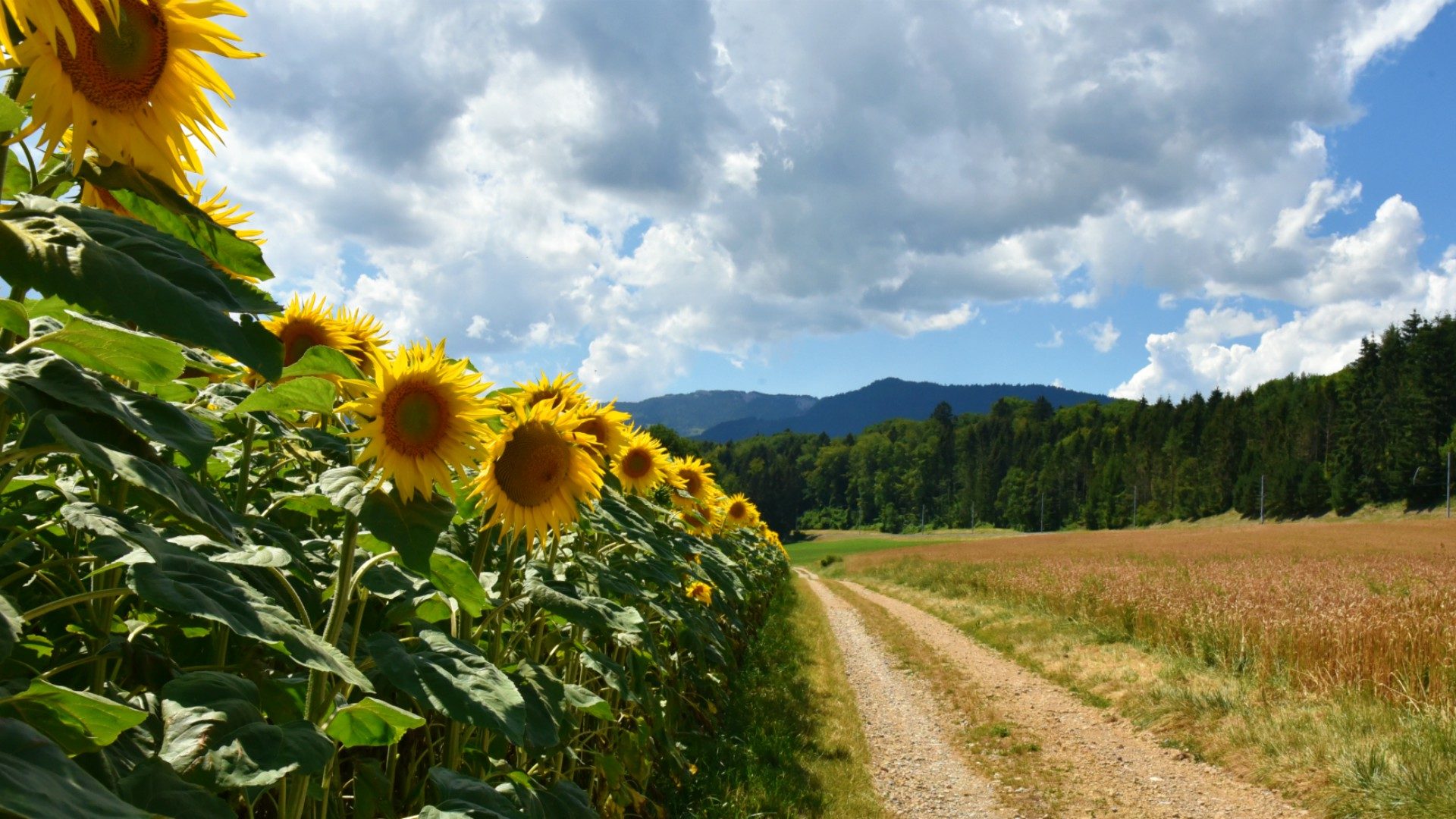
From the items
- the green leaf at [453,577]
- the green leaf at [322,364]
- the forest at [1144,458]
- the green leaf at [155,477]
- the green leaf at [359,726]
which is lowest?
the green leaf at [359,726]

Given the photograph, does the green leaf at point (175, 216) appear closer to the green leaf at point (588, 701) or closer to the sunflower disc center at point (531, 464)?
the sunflower disc center at point (531, 464)

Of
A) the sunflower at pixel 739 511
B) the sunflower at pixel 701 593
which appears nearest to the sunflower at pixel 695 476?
the sunflower at pixel 701 593

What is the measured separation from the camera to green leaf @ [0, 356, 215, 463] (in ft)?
2.92

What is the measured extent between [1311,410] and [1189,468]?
1291 cm

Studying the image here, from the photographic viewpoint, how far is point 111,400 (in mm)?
941

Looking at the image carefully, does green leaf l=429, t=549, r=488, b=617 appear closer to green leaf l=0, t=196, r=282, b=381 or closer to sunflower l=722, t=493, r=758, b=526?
green leaf l=0, t=196, r=282, b=381

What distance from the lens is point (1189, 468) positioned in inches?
3925

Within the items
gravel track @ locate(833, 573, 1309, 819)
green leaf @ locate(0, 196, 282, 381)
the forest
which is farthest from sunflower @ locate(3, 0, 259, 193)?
the forest

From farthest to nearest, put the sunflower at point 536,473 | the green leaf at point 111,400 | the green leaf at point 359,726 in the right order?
the sunflower at point 536,473
the green leaf at point 359,726
the green leaf at point 111,400

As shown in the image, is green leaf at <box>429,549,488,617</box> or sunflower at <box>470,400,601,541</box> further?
sunflower at <box>470,400,601,541</box>

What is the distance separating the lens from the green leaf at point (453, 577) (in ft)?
6.13

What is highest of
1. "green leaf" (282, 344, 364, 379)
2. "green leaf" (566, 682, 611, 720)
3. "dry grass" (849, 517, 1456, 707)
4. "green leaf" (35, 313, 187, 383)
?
"green leaf" (282, 344, 364, 379)

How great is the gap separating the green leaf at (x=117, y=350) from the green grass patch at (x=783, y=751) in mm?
4545

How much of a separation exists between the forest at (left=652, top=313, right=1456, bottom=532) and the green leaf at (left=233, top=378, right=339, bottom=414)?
31.4 m
